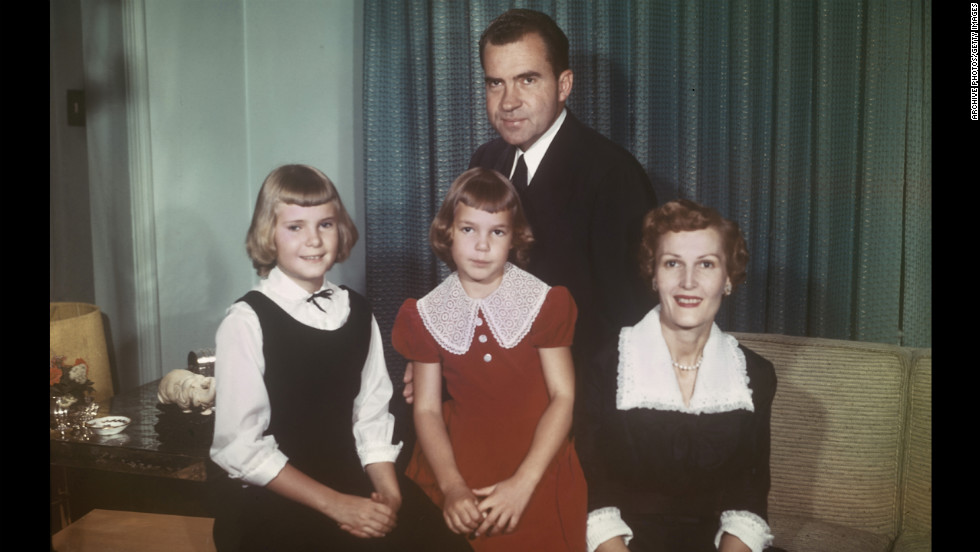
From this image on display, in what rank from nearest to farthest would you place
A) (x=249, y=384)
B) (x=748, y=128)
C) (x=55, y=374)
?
(x=249, y=384) < (x=748, y=128) < (x=55, y=374)

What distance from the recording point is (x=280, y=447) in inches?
40.0

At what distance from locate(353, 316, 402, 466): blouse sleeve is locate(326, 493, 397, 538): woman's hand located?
57mm

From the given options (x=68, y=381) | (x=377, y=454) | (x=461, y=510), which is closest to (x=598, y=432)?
(x=461, y=510)

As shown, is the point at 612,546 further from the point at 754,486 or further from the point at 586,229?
the point at 586,229

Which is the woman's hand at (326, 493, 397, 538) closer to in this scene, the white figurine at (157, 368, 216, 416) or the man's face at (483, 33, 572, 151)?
the white figurine at (157, 368, 216, 416)

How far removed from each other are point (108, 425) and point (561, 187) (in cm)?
86

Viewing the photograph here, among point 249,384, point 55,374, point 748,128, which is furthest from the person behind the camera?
point 55,374

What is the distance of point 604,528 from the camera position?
104 cm

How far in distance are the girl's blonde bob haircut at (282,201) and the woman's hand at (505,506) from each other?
41 cm

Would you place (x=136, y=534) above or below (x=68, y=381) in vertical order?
below
